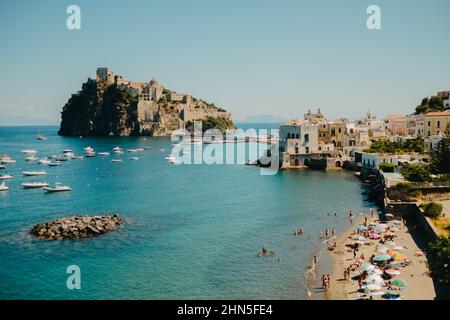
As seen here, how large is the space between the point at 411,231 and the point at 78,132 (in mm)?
142696

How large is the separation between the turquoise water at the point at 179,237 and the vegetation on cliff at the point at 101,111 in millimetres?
91909

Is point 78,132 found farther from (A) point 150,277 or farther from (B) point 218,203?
(A) point 150,277

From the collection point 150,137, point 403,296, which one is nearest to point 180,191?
point 403,296

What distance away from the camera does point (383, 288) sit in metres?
20.1

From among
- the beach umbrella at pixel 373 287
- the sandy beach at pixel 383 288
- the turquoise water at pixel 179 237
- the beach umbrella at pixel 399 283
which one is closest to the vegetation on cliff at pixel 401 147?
the turquoise water at pixel 179 237

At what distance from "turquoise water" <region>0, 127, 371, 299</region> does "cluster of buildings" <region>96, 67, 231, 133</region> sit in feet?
295

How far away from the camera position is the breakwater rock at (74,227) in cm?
2956

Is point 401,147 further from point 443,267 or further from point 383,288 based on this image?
point 443,267

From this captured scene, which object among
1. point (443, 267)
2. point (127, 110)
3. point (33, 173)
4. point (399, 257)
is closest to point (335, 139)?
point (33, 173)

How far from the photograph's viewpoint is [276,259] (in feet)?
82.2

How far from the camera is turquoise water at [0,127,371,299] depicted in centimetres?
2159

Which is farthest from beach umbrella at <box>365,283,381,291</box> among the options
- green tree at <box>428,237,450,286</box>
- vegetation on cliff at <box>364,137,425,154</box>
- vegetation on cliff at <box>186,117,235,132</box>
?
vegetation on cliff at <box>186,117,235,132</box>

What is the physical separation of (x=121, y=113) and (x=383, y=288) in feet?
441

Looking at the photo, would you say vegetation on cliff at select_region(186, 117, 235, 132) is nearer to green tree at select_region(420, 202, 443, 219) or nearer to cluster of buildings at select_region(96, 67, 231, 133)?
cluster of buildings at select_region(96, 67, 231, 133)
